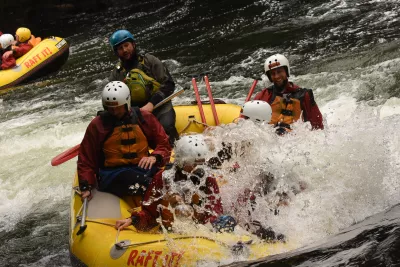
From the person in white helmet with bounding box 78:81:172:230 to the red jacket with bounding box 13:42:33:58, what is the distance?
7.81 metres

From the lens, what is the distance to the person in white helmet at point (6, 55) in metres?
12.3

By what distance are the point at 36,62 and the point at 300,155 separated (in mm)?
8562

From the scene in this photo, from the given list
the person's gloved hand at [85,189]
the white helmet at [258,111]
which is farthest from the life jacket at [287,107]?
the person's gloved hand at [85,189]

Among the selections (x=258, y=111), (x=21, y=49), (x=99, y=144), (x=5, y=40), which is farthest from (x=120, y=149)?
(x=21, y=49)

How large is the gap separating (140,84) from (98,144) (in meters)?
1.12

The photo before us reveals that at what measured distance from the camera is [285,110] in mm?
5969

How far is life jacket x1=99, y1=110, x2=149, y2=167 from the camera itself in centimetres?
537

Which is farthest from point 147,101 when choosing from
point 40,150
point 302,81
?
point 302,81

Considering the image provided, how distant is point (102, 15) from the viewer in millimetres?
18391

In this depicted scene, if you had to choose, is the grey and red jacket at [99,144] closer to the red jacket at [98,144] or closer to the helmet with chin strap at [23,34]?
the red jacket at [98,144]

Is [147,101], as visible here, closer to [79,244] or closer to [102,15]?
[79,244]

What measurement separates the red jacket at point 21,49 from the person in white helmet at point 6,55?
0.18m

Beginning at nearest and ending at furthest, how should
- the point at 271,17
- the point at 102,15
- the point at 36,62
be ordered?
the point at 36,62 < the point at 271,17 < the point at 102,15

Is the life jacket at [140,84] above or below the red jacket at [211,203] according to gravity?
above
